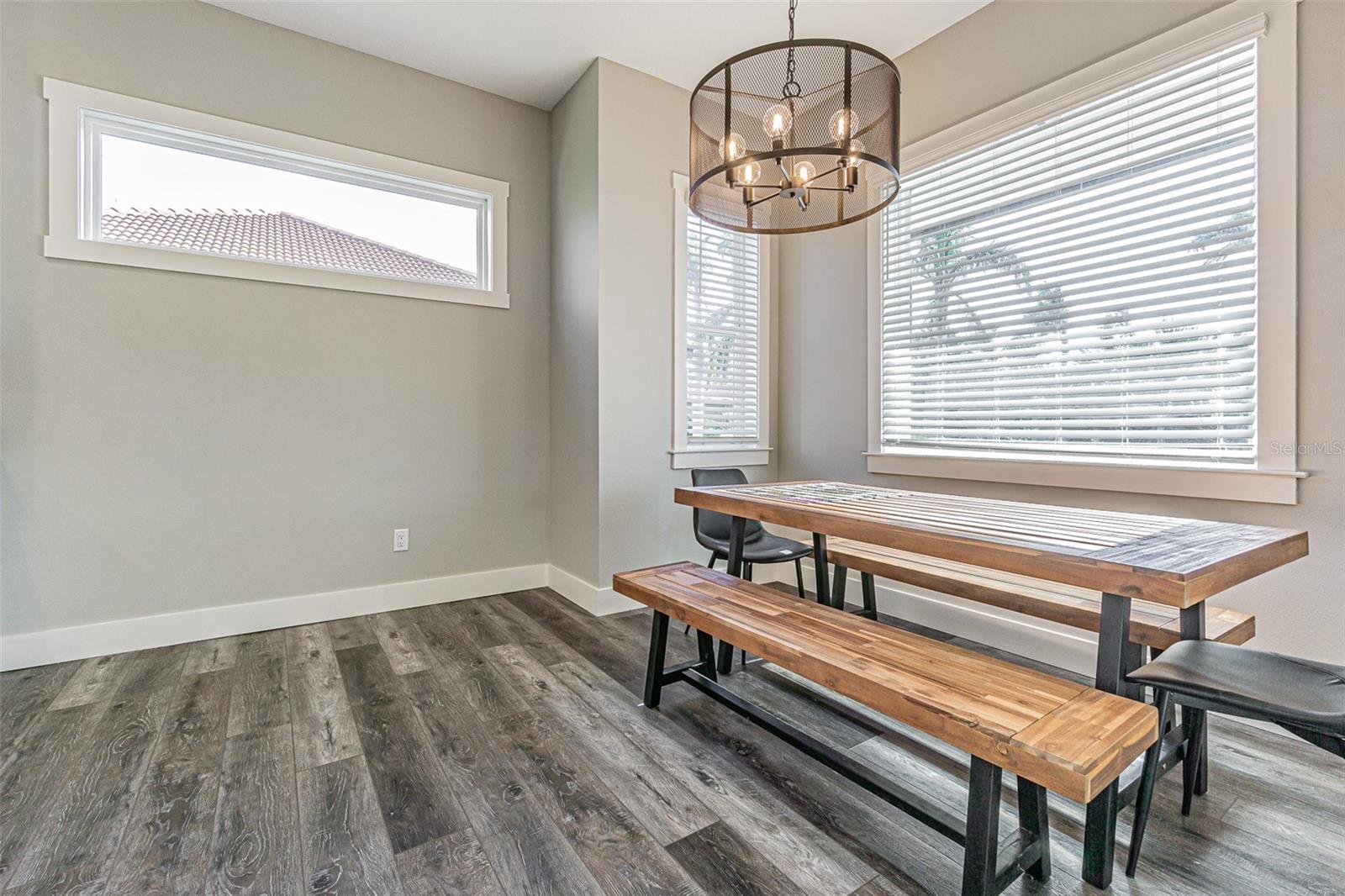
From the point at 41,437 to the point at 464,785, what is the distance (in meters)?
2.49

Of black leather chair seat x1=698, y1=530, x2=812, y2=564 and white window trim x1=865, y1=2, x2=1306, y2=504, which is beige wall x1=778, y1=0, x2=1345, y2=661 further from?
black leather chair seat x1=698, y1=530, x2=812, y2=564

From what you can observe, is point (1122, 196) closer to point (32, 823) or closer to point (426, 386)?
point (426, 386)

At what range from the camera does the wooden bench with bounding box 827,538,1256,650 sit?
1713 mm

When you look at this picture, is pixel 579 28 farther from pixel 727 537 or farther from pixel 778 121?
pixel 727 537

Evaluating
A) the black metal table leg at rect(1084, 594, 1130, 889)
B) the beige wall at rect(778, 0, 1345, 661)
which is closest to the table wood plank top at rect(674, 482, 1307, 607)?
the black metal table leg at rect(1084, 594, 1130, 889)

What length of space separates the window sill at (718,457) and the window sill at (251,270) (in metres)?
1.45

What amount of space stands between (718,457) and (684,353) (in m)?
0.71

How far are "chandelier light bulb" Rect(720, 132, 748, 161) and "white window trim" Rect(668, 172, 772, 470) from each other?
5.49 ft

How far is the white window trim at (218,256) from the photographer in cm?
253

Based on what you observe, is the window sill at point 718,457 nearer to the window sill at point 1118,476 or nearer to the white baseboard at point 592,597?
the white baseboard at point 592,597

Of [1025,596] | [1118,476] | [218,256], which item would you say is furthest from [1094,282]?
[218,256]

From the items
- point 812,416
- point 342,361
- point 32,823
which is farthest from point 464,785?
point 812,416

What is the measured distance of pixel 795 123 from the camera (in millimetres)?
1836

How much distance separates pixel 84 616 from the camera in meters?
2.61
